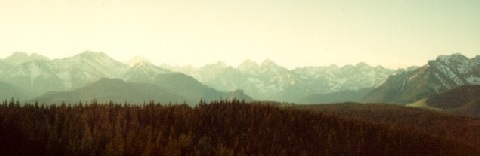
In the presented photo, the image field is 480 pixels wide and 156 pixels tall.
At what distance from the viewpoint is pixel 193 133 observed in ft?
62.8

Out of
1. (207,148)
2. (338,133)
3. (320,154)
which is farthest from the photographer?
(338,133)

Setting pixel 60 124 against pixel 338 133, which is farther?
pixel 338 133

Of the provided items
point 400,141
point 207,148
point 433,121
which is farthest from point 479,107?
point 207,148

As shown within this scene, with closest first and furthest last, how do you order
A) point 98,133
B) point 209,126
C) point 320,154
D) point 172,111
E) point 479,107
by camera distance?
point 98,133 → point 320,154 → point 209,126 → point 172,111 → point 479,107

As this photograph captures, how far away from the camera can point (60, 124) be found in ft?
53.7

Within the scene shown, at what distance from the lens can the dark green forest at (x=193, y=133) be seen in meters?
13.8

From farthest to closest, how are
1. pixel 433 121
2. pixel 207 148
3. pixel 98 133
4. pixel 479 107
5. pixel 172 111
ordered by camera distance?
pixel 479 107 < pixel 433 121 < pixel 172 111 < pixel 207 148 < pixel 98 133

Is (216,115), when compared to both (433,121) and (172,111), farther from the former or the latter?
(433,121)

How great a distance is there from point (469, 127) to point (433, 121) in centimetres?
675

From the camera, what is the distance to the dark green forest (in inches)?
544

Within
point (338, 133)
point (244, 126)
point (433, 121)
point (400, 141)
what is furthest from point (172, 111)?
point (433, 121)

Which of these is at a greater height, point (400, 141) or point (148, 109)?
point (148, 109)

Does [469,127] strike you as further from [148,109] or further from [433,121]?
[148,109]

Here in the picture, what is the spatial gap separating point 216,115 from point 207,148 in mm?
7432
